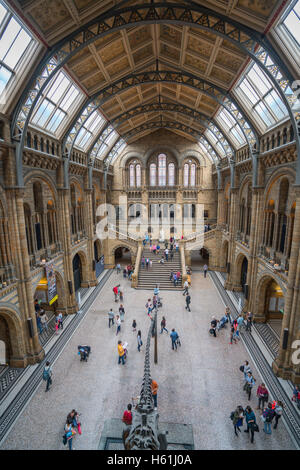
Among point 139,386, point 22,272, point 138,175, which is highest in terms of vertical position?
point 138,175

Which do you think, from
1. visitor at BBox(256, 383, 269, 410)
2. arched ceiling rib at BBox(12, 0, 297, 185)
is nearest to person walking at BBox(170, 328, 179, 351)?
visitor at BBox(256, 383, 269, 410)

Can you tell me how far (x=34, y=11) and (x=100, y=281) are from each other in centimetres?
2089

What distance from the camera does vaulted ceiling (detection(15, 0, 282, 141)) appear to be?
9.64m

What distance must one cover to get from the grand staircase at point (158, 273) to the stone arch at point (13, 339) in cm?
1227

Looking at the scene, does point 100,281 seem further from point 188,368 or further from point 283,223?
point 283,223

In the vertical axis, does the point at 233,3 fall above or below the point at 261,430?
above

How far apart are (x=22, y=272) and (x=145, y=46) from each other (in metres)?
14.8

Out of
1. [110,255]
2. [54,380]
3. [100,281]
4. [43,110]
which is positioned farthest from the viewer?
[110,255]

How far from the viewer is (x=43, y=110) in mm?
13953

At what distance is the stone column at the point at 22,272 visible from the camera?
1201cm

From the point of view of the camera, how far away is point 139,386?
456 inches

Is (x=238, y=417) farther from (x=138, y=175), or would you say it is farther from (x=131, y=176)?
(x=131, y=176)

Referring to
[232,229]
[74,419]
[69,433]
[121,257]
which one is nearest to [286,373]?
[74,419]
